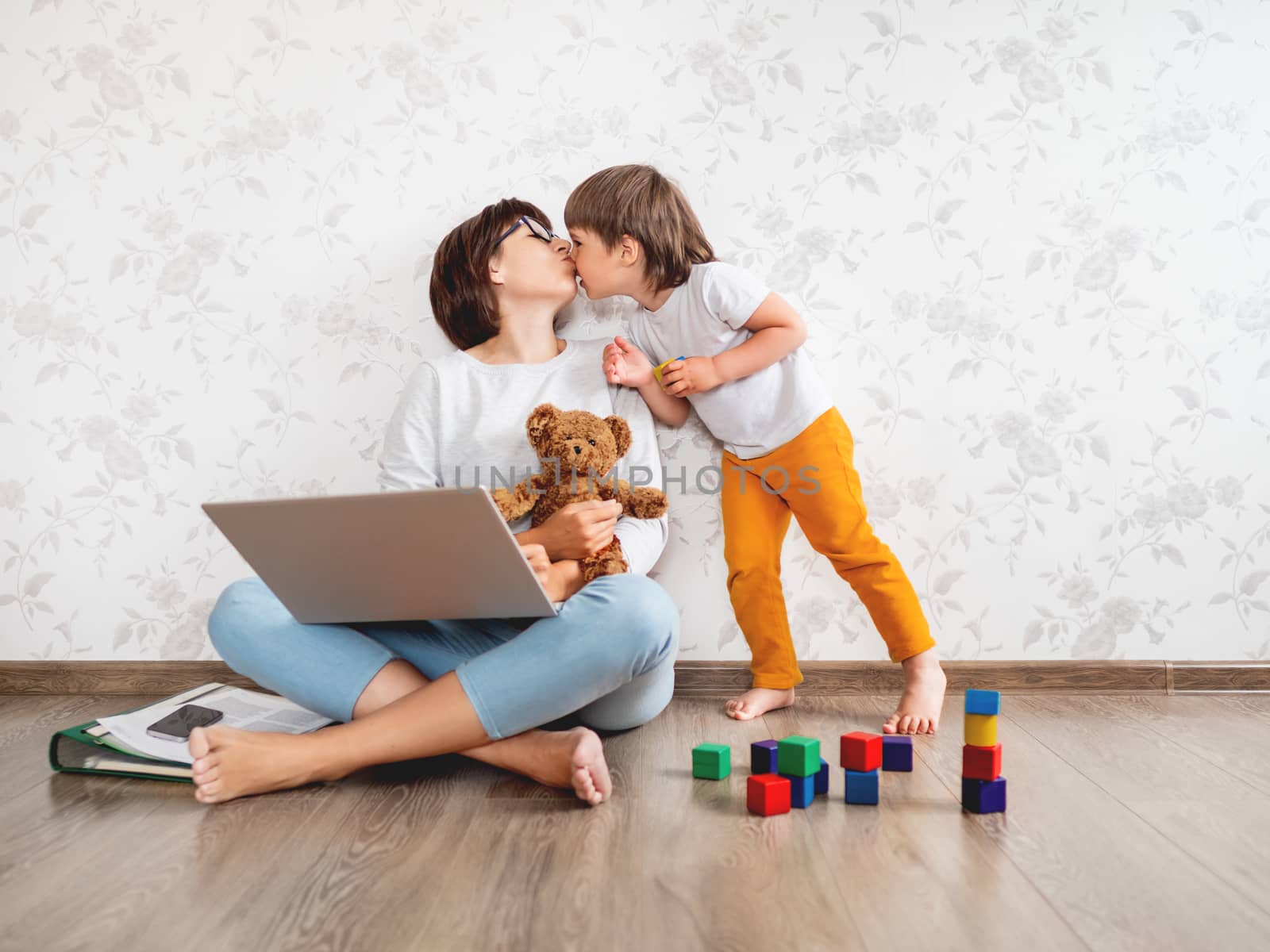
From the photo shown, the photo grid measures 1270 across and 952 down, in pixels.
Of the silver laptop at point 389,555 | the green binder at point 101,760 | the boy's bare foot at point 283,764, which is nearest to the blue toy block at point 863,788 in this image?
the boy's bare foot at point 283,764

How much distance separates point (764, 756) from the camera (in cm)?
119

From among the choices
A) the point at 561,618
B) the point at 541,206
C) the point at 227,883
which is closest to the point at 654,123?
the point at 541,206

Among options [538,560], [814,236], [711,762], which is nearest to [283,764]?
[538,560]

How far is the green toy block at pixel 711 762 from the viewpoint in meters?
1.23

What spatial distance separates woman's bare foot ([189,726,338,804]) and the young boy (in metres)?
0.72

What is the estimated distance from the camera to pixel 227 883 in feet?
3.03

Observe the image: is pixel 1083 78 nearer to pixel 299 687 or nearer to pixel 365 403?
pixel 365 403

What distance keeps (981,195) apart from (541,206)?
0.82 m

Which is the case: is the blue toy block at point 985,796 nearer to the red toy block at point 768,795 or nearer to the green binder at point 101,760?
the red toy block at point 768,795

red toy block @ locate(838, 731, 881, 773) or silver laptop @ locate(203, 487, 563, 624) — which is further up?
silver laptop @ locate(203, 487, 563, 624)

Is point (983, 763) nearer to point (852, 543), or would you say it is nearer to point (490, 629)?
point (852, 543)

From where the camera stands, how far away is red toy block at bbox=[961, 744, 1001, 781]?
1.08m

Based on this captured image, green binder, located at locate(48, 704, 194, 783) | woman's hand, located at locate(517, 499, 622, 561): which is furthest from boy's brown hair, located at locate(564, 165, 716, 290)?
green binder, located at locate(48, 704, 194, 783)

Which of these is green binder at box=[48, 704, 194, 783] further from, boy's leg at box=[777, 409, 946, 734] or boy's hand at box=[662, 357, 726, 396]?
boy's leg at box=[777, 409, 946, 734]
